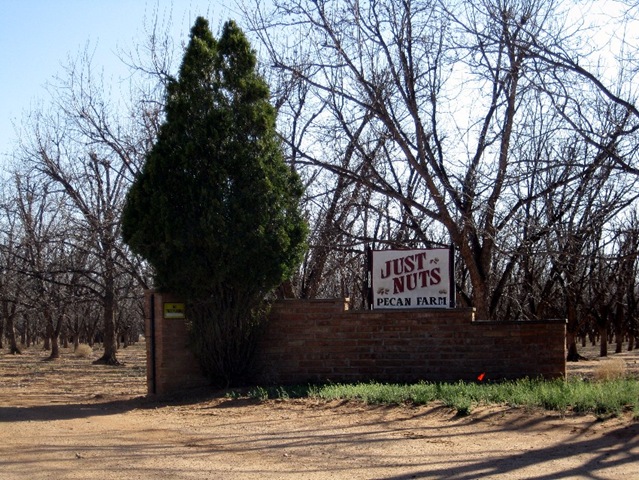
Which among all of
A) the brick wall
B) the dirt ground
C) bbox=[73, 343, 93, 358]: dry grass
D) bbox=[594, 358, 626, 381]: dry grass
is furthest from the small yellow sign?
bbox=[73, 343, 93, 358]: dry grass

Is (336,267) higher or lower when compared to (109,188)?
lower

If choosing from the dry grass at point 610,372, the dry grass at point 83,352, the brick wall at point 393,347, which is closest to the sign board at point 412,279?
the brick wall at point 393,347

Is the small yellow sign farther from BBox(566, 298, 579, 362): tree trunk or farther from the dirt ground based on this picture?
BBox(566, 298, 579, 362): tree trunk

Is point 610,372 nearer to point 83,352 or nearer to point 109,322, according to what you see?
point 109,322

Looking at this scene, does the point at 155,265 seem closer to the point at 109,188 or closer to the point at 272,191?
the point at 272,191

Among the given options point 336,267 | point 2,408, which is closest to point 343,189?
point 336,267

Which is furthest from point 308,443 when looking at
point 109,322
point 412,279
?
point 109,322

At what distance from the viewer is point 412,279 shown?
15.1 meters

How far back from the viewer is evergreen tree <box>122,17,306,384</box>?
551 inches

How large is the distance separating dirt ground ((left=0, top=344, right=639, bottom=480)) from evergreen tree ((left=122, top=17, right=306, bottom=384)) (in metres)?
1.90

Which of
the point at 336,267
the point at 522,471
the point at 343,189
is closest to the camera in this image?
the point at 522,471

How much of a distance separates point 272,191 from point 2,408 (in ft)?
19.9

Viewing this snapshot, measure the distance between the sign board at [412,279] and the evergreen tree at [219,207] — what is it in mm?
1663

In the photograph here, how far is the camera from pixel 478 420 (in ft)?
34.3
